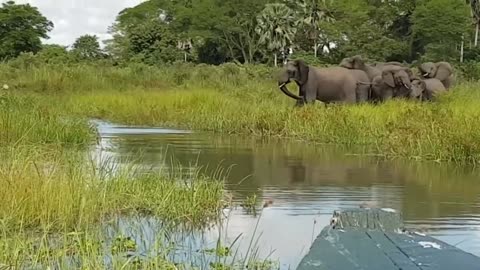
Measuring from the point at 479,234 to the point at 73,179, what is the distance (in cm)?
321

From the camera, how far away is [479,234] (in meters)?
6.61

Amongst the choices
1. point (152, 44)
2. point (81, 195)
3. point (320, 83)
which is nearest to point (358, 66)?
point (320, 83)

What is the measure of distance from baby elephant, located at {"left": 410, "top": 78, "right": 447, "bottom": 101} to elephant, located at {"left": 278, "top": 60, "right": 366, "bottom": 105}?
1381 millimetres

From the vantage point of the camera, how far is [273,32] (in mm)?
53344

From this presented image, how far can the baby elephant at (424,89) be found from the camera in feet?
64.0

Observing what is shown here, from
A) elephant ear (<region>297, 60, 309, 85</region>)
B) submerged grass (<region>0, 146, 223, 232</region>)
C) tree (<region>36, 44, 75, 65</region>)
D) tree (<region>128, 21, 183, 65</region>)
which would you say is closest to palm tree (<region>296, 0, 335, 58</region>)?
tree (<region>128, 21, 183, 65</region>)

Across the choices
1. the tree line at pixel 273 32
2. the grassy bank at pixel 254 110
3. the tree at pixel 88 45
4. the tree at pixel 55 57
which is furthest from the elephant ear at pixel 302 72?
the tree at pixel 88 45

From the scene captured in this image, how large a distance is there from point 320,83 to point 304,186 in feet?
35.1

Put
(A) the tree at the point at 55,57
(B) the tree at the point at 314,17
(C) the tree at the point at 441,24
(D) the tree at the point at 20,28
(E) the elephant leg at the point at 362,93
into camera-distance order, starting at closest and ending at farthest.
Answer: (E) the elephant leg at the point at 362,93 → (A) the tree at the point at 55,57 → (C) the tree at the point at 441,24 → (D) the tree at the point at 20,28 → (B) the tree at the point at 314,17

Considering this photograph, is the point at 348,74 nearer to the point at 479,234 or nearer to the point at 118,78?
the point at 118,78

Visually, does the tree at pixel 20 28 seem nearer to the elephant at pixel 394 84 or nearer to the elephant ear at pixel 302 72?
the elephant ear at pixel 302 72

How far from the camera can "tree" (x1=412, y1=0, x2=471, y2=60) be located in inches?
1790

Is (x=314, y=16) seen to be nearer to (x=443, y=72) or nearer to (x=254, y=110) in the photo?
(x=443, y=72)

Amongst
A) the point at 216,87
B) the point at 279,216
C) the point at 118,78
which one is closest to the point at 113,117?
the point at 216,87
